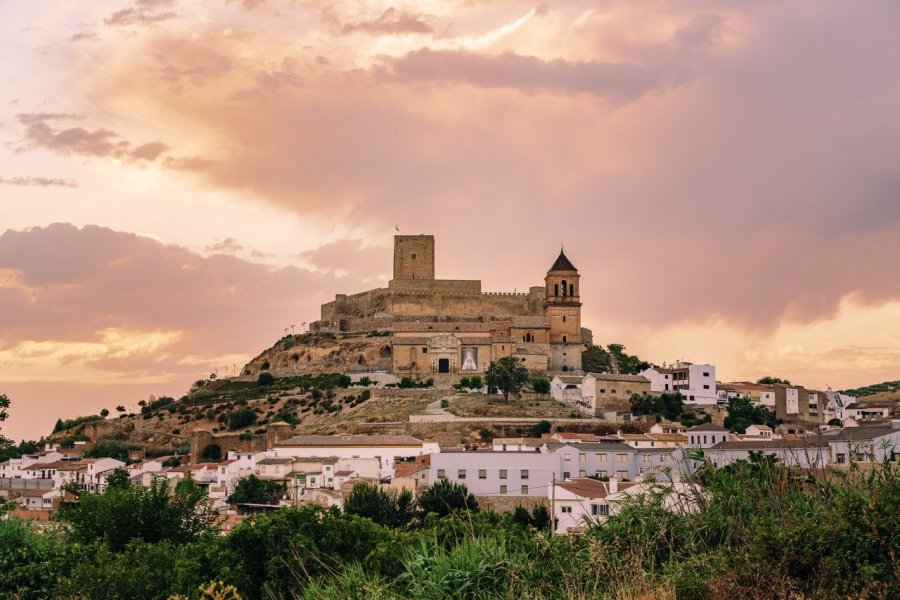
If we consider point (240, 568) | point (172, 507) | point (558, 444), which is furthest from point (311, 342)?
point (240, 568)

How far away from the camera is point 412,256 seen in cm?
7531

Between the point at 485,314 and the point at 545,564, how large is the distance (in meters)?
63.2

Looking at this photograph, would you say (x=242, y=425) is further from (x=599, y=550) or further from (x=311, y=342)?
(x=599, y=550)

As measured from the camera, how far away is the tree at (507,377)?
55.0 meters

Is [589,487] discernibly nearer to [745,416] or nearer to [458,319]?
[745,416]

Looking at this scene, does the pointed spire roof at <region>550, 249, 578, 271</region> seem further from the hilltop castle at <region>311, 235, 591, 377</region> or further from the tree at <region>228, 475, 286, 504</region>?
the tree at <region>228, 475, 286, 504</region>

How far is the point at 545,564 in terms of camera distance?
384 inches

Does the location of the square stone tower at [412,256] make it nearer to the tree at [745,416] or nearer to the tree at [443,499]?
the tree at [745,416]

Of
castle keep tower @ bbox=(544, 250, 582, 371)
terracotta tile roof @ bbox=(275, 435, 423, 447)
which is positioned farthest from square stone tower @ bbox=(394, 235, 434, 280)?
terracotta tile roof @ bbox=(275, 435, 423, 447)

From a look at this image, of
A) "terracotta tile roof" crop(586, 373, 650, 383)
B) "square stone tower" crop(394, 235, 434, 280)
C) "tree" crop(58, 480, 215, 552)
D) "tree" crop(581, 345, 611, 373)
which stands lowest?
"tree" crop(58, 480, 215, 552)

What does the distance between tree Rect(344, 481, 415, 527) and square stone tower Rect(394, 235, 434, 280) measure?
45089mm

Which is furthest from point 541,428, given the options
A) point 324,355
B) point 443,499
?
point 324,355

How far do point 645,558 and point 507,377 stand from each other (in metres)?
45.3

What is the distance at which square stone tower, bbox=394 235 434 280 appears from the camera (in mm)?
75188
